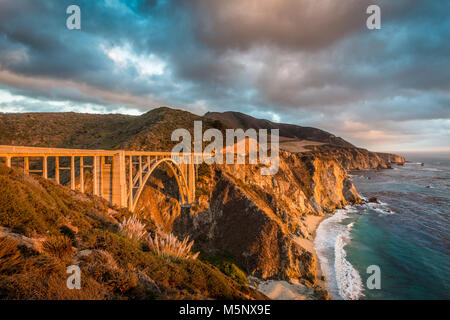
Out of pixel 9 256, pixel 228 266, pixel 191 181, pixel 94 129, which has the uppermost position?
pixel 94 129

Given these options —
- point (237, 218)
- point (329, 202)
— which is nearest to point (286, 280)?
point (237, 218)

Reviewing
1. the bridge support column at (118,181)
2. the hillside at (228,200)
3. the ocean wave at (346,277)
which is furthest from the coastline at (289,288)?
the bridge support column at (118,181)

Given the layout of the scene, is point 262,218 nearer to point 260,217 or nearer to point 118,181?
point 260,217

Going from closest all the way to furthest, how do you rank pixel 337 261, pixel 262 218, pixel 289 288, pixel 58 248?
pixel 58 248
pixel 289 288
pixel 337 261
pixel 262 218

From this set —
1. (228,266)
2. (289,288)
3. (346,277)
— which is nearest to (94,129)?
(228,266)
